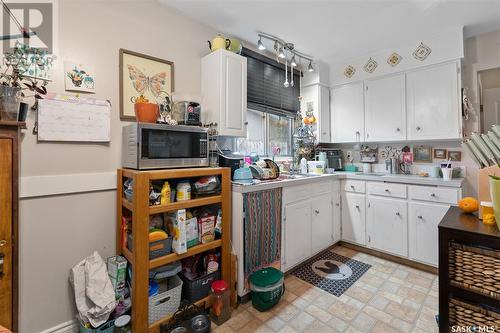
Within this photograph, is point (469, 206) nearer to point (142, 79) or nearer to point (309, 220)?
point (309, 220)

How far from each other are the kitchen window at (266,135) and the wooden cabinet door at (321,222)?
0.88 m

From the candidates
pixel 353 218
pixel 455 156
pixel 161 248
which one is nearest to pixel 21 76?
pixel 161 248

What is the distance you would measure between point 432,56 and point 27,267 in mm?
3978

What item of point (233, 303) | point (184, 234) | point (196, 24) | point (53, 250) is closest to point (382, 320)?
point (233, 303)

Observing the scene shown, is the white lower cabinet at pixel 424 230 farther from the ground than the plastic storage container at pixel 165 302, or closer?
farther from the ground

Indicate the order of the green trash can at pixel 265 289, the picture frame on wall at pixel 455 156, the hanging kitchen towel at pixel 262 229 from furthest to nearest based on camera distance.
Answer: the picture frame on wall at pixel 455 156
the hanging kitchen towel at pixel 262 229
the green trash can at pixel 265 289

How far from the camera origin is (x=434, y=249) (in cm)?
238

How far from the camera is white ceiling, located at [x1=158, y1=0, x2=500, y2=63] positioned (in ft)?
6.77

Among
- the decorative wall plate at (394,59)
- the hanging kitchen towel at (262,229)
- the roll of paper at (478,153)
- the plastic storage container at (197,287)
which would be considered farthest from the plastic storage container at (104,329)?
the decorative wall plate at (394,59)

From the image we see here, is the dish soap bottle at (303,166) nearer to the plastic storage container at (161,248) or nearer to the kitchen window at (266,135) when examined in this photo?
the kitchen window at (266,135)

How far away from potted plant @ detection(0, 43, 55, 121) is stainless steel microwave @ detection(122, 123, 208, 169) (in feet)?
1.79

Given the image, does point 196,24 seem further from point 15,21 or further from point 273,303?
point 273,303

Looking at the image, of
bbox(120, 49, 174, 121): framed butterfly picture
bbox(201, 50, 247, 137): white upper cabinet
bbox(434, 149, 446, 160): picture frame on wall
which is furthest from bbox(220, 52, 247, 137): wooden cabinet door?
bbox(434, 149, 446, 160): picture frame on wall

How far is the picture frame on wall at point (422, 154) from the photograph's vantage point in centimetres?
288
